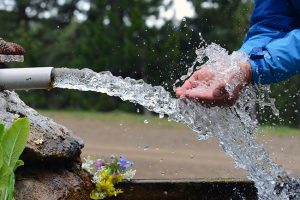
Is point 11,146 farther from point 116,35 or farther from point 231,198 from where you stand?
point 116,35

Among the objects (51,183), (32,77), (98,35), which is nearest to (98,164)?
(51,183)

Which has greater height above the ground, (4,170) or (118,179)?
(4,170)

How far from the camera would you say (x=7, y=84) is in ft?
4.81

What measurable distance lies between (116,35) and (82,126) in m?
3.77

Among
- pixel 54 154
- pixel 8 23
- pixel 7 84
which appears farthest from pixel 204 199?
pixel 8 23

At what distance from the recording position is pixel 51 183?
154 cm

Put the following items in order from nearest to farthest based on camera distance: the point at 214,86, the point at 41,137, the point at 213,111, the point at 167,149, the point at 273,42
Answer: the point at 214,86
the point at 273,42
the point at 213,111
the point at 41,137
the point at 167,149

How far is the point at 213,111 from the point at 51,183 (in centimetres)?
46

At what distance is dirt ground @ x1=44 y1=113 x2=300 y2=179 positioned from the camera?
4.96m

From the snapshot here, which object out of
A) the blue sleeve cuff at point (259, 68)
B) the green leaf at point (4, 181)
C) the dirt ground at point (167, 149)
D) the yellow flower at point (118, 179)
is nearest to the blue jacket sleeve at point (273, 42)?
the blue sleeve cuff at point (259, 68)

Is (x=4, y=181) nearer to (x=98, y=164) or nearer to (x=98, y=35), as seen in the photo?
(x=98, y=164)

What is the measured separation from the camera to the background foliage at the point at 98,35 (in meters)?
9.31

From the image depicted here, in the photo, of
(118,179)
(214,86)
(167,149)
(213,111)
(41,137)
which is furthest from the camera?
(167,149)

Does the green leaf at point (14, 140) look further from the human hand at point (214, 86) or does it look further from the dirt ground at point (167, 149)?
the dirt ground at point (167, 149)
